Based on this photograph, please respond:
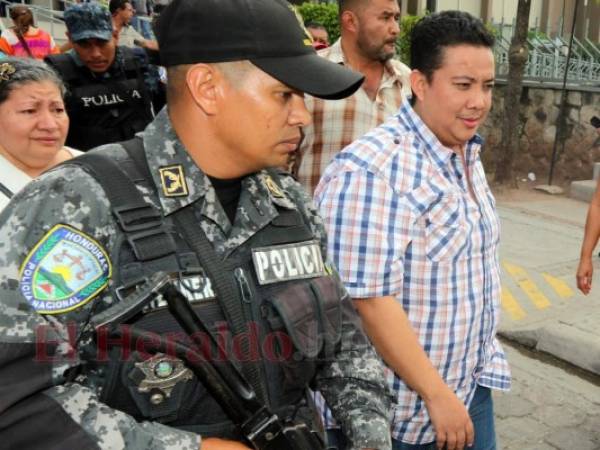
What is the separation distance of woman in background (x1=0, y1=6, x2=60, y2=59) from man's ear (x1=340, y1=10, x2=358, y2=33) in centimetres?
390

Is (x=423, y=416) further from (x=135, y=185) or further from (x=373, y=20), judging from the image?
(x=373, y=20)

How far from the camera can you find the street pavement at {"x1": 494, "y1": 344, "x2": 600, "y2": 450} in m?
3.45

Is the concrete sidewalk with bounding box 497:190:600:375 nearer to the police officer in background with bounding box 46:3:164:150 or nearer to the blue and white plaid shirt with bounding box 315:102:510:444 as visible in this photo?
the blue and white plaid shirt with bounding box 315:102:510:444

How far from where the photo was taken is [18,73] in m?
2.52

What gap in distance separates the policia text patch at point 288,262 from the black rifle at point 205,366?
20cm

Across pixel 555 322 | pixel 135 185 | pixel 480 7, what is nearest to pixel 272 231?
pixel 135 185

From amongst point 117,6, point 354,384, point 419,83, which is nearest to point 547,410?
point 419,83

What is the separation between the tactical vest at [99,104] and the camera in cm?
369

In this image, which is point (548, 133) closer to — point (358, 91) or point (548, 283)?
point (548, 283)

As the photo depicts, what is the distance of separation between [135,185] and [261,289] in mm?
322

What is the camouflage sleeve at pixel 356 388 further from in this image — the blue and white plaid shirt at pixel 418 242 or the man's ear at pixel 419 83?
the man's ear at pixel 419 83

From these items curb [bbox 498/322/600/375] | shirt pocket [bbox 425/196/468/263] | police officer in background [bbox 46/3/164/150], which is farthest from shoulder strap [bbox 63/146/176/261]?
curb [bbox 498/322/600/375]

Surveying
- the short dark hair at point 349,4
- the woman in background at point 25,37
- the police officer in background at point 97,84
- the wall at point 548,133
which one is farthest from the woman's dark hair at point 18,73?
the wall at point 548,133

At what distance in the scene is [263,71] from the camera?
1.33 m
